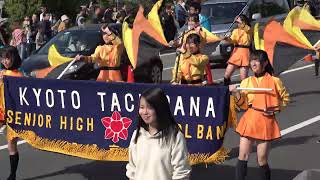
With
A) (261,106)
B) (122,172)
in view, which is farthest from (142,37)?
(261,106)

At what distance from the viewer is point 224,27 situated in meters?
18.9

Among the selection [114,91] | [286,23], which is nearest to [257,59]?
[286,23]

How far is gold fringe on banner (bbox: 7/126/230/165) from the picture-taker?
679 centimetres

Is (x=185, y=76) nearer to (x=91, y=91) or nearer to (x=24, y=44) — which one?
(x=91, y=91)

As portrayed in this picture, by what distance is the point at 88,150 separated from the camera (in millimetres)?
7312

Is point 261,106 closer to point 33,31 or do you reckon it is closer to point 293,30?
point 293,30

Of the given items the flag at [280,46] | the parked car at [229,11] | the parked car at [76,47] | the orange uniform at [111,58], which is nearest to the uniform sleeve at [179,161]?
the flag at [280,46]

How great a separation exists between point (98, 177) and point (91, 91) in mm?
1244

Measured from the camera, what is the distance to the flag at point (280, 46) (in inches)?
295

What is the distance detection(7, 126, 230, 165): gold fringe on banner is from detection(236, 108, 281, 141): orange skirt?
30cm

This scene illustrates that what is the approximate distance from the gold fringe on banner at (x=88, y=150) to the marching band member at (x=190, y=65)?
2.00 meters

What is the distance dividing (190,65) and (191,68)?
0.04m

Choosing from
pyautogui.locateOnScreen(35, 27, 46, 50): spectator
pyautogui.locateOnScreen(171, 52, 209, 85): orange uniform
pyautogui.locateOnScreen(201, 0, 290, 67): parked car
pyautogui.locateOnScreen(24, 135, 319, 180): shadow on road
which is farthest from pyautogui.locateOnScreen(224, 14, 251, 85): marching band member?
pyautogui.locateOnScreen(35, 27, 46, 50): spectator

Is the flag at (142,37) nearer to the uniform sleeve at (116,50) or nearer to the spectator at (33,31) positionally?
the uniform sleeve at (116,50)
